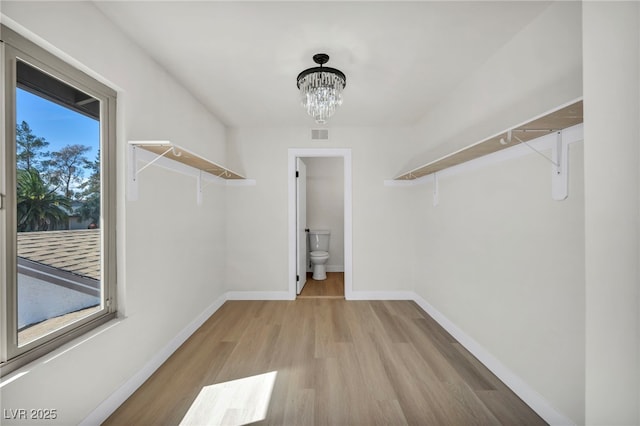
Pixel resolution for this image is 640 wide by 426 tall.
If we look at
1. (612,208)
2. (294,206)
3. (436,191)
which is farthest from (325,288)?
(612,208)

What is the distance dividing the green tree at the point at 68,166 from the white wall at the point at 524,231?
253cm

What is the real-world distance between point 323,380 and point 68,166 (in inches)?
77.6

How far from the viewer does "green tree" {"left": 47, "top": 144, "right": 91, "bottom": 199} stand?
131 centimetres

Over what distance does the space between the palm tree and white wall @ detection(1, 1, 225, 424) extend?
34 centimetres

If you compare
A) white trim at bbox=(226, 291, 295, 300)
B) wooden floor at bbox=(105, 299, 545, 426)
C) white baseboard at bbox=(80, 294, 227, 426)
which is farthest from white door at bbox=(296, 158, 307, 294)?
white baseboard at bbox=(80, 294, 227, 426)

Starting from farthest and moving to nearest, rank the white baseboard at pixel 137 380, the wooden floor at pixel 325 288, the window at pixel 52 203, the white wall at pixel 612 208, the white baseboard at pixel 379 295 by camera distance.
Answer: the wooden floor at pixel 325 288
the white baseboard at pixel 379 295
the white baseboard at pixel 137 380
the window at pixel 52 203
the white wall at pixel 612 208

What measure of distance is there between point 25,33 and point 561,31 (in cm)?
253

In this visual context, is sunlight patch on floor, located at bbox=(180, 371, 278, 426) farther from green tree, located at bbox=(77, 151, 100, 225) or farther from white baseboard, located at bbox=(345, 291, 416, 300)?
white baseboard, located at bbox=(345, 291, 416, 300)

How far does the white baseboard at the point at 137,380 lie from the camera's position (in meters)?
1.44

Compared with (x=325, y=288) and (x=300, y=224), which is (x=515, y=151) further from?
(x=325, y=288)

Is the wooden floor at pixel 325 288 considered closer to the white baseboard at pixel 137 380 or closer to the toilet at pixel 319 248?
the toilet at pixel 319 248

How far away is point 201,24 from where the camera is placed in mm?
1571

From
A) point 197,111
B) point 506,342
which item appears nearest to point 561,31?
point 506,342

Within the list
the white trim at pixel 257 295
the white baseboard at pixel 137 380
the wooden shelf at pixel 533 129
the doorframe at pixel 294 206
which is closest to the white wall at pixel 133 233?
the white baseboard at pixel 137 380
